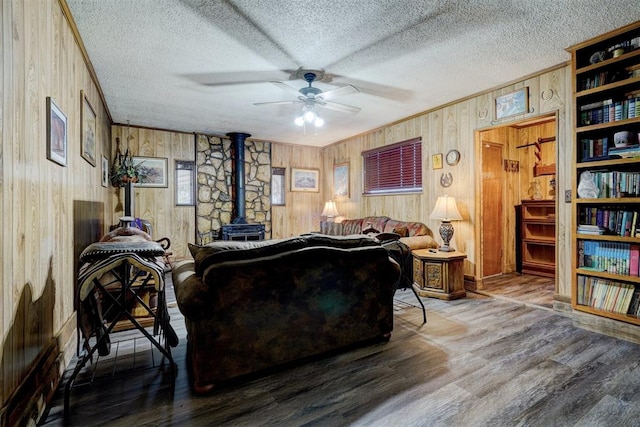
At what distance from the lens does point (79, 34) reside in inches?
103

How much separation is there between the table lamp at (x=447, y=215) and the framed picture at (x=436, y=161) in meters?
0.72

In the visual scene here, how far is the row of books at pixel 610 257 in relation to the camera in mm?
2630

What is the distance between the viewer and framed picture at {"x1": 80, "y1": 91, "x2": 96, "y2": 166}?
9.37 feet

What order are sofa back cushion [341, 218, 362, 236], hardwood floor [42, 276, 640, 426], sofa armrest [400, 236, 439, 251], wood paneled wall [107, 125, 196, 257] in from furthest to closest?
1. sofa back cushion [341, 218, 362, 236]
2. wood paneled wall [107, 125, 196, 257]
3. sofa armrest [400, 236, 439, 251]
4. hardwood floor [42, 276, 640, 426]

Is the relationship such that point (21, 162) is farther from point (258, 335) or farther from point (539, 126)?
point (539, 126)

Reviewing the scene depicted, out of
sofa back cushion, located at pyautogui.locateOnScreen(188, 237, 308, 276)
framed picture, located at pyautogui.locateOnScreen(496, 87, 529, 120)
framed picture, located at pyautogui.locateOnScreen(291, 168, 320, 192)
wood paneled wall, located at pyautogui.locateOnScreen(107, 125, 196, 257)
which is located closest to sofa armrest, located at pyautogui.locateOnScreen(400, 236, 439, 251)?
framed picture, located at pyautogui.locateOnScreen(496, 87, 529, 120)

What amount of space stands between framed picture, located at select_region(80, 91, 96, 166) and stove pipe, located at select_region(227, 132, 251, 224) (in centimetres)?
280

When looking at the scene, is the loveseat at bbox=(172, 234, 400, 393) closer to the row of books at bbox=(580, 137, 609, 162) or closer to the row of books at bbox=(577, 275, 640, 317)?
the row of books at bbox=(577, 275, 640, 317)

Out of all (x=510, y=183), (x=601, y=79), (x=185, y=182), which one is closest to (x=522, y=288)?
(x=510, y=183)

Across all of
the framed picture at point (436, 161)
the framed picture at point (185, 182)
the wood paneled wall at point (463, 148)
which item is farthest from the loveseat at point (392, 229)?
the framed picture at point (185, 182)

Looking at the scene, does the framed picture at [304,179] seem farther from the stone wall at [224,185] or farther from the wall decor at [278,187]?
the stone wall at [224,185]

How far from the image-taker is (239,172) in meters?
6.21

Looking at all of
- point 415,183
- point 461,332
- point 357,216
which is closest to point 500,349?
point 461,332

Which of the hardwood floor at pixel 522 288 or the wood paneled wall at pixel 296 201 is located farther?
the wood paneled wall at pixel 296 201
